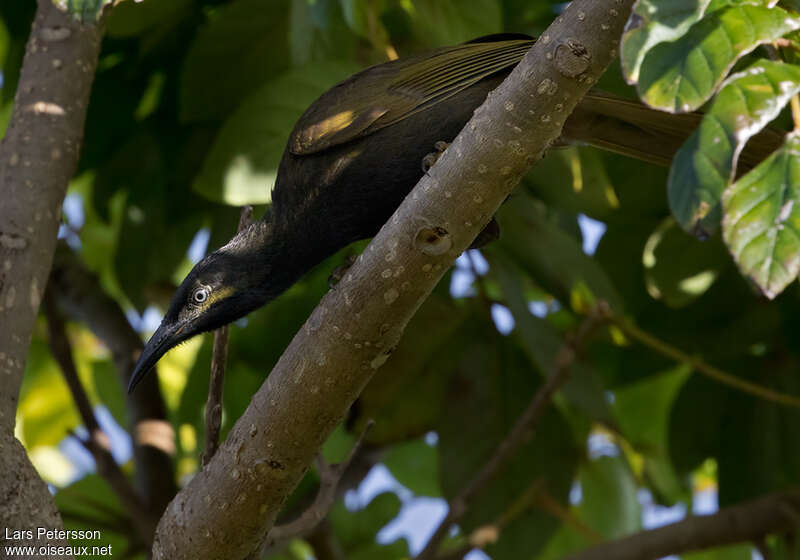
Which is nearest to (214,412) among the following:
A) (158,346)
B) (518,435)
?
(158,346)

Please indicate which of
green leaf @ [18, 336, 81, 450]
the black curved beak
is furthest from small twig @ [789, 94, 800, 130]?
green leaf @ [18, 336, 81, 450]

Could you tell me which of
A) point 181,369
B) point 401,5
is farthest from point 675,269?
point 181,369

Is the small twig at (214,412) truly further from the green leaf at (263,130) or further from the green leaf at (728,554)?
the green leaf at (728,554)

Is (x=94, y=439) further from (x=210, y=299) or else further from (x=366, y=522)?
(x=366, y=522)

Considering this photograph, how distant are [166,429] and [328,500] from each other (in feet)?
5.74

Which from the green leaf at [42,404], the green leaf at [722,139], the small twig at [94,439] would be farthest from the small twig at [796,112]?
the green leaf at [42,404]

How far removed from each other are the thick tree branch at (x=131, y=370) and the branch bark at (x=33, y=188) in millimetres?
1449

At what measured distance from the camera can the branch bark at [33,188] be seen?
2277mm

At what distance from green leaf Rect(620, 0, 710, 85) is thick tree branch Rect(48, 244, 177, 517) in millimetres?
3059

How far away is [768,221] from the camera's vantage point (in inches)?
67.6

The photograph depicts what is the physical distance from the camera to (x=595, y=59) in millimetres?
2100

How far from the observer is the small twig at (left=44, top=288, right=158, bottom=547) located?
3.99 metres

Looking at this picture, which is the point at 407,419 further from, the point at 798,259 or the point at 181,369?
the point at 798,259

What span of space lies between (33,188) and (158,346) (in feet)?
2.38
